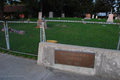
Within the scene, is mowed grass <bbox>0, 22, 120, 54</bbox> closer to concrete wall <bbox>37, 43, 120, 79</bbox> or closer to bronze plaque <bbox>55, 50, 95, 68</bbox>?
bronze plaque <bbox>55, 50, 95, 68</bbox>

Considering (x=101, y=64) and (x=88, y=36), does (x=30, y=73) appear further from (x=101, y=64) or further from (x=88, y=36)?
(x=88, y=36)

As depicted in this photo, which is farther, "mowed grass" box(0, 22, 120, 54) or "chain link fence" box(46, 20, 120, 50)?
"chain link fence" box(46, 20, 120, 50)

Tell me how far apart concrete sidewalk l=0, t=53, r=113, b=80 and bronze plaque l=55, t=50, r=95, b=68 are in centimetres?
33

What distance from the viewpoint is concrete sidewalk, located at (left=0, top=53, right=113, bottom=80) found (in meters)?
3.34

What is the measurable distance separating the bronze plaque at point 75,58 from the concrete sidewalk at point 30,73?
1.08 feet

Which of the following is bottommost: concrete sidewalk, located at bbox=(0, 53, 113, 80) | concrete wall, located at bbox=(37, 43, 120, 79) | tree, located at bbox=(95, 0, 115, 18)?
concrete sidewalk, located at bbox=(0, 53, 113, 80)

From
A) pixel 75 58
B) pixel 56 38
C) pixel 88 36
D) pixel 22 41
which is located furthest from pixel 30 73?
pixel 88 36

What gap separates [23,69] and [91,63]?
2.22 metres

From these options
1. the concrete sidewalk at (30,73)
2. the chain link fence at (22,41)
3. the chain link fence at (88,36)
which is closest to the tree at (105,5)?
the chain link fence at (88,36)

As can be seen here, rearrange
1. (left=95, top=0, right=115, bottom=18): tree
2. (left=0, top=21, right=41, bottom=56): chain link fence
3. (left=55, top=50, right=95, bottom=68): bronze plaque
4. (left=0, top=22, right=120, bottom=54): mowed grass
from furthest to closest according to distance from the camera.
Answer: (left=95, top=0, right=115, bottom=18): tree → (left=0, top=22, right=120, bottom=54): mowed grass → (left=0, top=21, right=41, bottom=56): chain link fence → (left=55, top=50, right=95, bottom=68): bronze plaque

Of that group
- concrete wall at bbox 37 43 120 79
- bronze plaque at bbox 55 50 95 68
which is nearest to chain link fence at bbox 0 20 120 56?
bronze plaque at bbox 55 50 95 68

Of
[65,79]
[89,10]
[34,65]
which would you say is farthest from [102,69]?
[89,10]

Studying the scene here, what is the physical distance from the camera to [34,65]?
164 inches

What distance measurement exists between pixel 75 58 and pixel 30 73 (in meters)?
1.48
